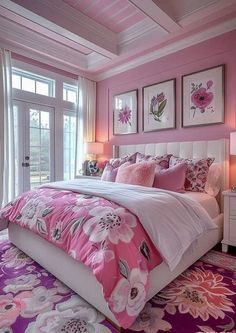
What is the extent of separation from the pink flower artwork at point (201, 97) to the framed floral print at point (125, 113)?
3.49ft

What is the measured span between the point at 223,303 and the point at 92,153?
3.27 metres

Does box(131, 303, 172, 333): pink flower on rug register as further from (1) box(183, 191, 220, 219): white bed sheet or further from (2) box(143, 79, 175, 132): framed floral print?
(2) box(143, 79, 175, 132): framed floral print

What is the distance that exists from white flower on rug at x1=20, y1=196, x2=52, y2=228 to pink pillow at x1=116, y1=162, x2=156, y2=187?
93cm

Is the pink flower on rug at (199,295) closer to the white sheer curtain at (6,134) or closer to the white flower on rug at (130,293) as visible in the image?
the white flower on rug at (130,293)

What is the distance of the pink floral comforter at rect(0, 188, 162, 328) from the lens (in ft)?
4.03

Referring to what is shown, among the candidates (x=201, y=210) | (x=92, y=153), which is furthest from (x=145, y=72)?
(x=201, y=210)

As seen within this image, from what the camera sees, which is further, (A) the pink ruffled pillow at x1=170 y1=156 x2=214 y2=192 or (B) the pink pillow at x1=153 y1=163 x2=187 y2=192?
(A) the pink ruffled pillow at x1=170 y1=156 x2=214 y2=192

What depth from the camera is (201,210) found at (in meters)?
2.05

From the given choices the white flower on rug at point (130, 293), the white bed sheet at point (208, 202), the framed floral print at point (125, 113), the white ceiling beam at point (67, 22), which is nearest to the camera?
the white flower on rug at point (130, 293)

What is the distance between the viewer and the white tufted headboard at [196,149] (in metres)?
2.83

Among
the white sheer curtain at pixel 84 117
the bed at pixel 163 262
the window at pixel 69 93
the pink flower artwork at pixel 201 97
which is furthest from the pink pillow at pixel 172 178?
the window at pixel 69 93

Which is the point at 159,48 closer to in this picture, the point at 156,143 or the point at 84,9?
the point at 84,9

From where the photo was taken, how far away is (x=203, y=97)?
3.13 metres

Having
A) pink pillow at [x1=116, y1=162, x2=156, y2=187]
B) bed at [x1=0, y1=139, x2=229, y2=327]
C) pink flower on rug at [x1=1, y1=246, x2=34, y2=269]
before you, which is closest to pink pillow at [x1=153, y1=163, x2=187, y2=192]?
pink pillow at [x1=116, y1=162, x2=156, y2=187]
